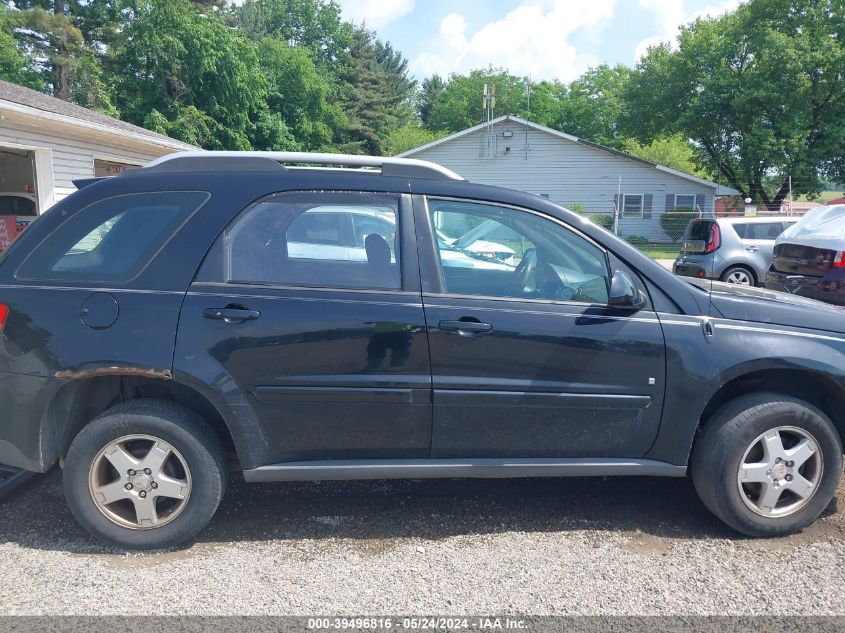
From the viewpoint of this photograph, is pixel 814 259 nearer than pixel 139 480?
No

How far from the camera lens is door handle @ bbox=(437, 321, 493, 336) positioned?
336cm

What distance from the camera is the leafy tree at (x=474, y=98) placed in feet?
200

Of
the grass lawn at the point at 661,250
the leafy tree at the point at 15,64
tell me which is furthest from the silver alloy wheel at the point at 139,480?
the leafy tree at the point at 15,64

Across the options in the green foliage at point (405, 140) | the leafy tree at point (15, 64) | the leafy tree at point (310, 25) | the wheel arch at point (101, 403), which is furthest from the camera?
the leafy tree at point (310, 25)

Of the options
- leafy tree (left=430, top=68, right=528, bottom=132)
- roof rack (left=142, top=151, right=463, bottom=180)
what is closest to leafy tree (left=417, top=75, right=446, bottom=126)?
leafy tree (left=430, top=68, right=528, bottom=132)

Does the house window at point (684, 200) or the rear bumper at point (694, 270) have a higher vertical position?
the house window at point (684, 200)

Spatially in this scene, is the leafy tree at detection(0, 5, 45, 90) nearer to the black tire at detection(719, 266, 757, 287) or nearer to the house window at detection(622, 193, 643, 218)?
the house window at detection(622, 193, 643, 218)

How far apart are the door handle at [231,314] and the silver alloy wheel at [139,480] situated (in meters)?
0.67

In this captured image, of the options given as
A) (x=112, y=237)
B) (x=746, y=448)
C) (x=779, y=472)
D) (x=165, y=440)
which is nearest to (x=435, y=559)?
(x=165, y=440)

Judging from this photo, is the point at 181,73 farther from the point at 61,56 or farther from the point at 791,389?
the point at 791,389

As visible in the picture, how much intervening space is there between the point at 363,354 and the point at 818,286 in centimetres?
639

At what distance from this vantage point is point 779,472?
351cm

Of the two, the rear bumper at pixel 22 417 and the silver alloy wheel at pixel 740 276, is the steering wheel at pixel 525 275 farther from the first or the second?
the silver alloy wheel at pixel 740 276

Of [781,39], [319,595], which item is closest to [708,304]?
[319,595]
